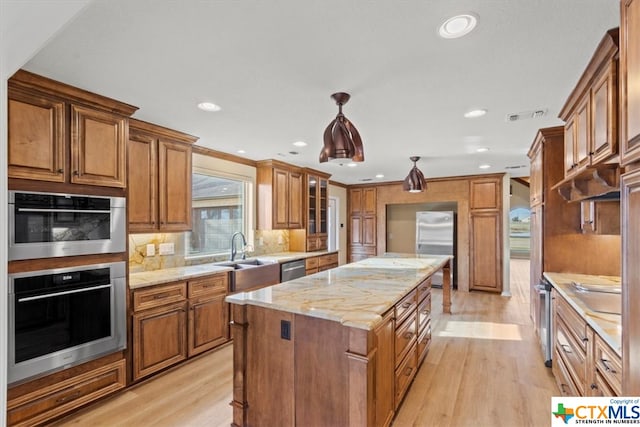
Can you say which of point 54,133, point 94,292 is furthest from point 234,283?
point 54,133

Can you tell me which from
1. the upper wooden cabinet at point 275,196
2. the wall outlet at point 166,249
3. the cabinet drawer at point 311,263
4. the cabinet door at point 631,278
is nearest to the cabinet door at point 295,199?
the upper wooden cabinet at point 275,196

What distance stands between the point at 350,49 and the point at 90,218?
2162 millimetres

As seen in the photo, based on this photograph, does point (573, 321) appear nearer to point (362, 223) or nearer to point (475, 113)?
point (475, 113)

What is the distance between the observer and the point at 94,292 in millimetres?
2303

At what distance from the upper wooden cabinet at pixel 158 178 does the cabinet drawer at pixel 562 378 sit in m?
3.53

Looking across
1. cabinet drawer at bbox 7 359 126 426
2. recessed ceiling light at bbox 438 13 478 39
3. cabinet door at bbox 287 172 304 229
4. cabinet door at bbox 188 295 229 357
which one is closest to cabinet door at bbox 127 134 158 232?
cabinet door at bbox 188 295 229 357

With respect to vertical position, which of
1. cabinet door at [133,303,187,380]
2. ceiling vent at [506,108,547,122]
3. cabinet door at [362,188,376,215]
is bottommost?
cabinet door at [133,303,187,380]

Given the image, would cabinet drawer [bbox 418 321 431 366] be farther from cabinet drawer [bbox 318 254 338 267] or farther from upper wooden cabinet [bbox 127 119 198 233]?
upper wooden cabinet [bbox 127 119 198 233]

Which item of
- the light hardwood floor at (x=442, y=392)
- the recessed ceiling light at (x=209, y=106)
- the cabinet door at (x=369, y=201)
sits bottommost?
the light hardwood floor at (x=442, y=392)

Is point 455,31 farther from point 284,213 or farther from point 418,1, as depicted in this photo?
point 284,213

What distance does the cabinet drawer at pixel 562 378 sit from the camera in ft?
6.97

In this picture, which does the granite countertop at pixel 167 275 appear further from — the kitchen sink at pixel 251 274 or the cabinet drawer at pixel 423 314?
the cabinet drawer at pixel 423 314

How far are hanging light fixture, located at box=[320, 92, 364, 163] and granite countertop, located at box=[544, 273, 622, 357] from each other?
1664mm

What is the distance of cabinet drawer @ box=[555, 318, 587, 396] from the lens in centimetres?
190
